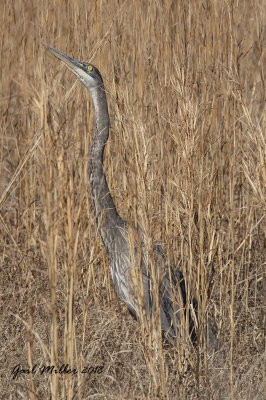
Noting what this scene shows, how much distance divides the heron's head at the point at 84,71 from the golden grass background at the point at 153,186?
0.05 metres

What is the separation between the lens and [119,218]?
336 cm

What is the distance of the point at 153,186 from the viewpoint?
2779 mm

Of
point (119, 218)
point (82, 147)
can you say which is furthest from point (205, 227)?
point (82, 147)

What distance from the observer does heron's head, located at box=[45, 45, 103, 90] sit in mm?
3287

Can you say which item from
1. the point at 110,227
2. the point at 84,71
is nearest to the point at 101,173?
the point at 110,227

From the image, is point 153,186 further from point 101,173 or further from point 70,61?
point 70,61

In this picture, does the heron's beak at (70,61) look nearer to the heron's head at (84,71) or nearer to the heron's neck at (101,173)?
the heron's head at (84,71)

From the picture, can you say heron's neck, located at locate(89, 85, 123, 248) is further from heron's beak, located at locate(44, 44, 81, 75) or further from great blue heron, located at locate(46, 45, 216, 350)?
heron's beak, located at locate(44, 44, 81, 75)

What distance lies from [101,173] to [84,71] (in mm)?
509

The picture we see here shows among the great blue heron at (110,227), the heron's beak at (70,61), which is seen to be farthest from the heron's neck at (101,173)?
the heron's beak at (70,61)

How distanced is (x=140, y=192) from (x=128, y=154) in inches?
6.9

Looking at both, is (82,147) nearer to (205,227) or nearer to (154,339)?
(205,227)

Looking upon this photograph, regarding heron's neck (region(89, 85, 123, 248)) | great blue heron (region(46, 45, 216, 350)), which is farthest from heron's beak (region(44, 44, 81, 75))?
heron's neck (region(89, 85, 123, 248))

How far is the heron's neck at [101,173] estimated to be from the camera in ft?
10.5
